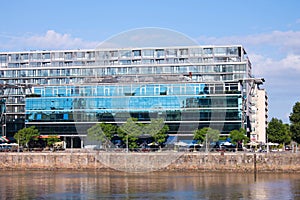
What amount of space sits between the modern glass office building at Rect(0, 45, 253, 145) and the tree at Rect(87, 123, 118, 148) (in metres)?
6.28

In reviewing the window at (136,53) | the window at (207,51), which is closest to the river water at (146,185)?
the window at (207,51)

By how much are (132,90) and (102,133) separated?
1203 cm

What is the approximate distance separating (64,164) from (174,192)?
115ft

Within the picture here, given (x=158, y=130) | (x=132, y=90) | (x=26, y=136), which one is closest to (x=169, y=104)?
(x=132, y=90)

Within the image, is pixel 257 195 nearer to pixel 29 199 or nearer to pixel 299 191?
pixel 299 191

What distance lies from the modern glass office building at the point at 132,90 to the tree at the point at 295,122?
13.7 m

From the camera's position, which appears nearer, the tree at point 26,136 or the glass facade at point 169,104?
the tree at point 26,136

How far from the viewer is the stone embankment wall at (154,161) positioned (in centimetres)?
8675

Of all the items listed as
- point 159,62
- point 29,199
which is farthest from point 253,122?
point 29,199

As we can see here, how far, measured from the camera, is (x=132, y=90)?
118125 mm

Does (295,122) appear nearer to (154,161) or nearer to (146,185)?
(154,161)

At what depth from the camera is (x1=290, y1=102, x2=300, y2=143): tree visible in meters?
108

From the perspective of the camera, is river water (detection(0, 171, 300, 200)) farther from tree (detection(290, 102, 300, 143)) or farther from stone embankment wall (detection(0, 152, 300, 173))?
tree (detection(290, 102, 300, 143))

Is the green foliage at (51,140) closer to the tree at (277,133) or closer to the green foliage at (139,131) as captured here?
the green foliage at (139,131)
